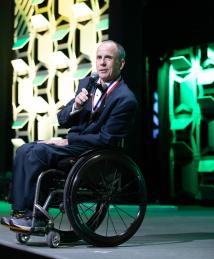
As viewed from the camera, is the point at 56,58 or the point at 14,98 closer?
the point at 56,58

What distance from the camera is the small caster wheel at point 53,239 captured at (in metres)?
3.10

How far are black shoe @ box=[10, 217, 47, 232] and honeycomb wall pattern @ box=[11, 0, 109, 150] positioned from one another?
3.87 metres

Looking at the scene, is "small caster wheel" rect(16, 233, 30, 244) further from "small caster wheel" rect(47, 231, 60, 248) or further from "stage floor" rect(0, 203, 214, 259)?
"small caster wheel" rect(47, 231, 60, 248)

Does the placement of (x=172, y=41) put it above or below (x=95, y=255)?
above

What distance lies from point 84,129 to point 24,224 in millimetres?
598

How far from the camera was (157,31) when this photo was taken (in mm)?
7785

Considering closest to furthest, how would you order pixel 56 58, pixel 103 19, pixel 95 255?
pixel 95 255 < pixel 103 19 < pixel 56 58

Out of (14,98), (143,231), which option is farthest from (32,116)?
(143,231)

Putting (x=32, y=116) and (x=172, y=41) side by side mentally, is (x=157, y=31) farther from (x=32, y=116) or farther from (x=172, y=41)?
(x=32, y=116)

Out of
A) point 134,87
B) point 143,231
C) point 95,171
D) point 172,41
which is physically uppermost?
point 172,41

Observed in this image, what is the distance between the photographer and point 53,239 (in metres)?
3.11

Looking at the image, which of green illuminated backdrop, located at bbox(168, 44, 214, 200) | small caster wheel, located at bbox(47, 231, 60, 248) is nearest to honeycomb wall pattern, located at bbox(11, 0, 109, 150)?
green illuminated backdrop, located at bbox(168, 44, 214, 200)

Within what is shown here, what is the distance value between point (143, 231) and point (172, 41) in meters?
3.98

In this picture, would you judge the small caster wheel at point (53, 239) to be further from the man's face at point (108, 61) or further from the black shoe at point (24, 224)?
the man's face at point (108, 61)
